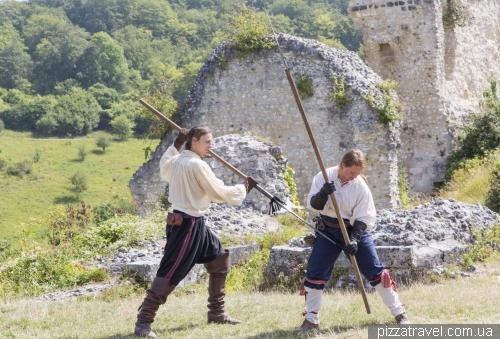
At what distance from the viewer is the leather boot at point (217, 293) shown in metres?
6.20

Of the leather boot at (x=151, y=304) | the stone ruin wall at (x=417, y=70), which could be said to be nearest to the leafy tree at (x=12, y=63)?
the stone ruin wall at (x=417, y=70)

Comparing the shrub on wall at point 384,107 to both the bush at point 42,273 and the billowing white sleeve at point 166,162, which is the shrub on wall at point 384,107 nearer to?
the bush at point 42,273

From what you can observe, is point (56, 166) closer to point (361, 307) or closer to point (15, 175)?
point (15, 175)

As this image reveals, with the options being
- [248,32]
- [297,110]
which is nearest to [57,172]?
[248,32]

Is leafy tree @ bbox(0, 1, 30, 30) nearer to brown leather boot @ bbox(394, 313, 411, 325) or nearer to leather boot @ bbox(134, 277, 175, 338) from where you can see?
leather boot @ bbox(134, 277, 175, 338)

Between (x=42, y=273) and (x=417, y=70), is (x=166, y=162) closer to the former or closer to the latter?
(x=42, y=273)

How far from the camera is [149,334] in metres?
5.75

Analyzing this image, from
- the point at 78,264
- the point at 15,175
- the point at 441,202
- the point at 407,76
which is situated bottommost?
the point at 15,175

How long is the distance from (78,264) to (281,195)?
13.6 feet

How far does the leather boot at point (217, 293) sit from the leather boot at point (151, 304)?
465mm

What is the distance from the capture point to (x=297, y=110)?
14.7m

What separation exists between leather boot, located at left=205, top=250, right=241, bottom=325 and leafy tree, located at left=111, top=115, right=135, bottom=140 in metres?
59.4

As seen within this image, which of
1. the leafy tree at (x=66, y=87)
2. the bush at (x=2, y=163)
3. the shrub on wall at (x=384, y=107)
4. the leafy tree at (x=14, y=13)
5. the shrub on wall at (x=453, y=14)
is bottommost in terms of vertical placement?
the bush at (x=2, y=163)

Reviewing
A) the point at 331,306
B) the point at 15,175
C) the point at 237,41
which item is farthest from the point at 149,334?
the point at 15,175
